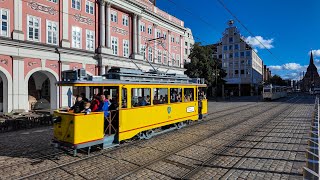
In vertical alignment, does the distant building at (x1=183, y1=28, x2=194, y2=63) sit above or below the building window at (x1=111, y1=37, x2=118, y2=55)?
above

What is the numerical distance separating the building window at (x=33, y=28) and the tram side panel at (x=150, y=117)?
53.8ft

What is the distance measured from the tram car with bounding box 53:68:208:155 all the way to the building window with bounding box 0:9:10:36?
1357 centimetres

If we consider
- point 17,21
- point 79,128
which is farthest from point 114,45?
point 79,128

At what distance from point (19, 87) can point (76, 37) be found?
8193 millimetres

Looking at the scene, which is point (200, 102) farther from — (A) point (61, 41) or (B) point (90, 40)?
(B) point (90, 40)

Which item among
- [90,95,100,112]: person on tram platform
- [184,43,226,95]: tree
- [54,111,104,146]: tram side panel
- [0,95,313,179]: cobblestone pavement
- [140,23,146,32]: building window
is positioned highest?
[140,23,146,32]: building window

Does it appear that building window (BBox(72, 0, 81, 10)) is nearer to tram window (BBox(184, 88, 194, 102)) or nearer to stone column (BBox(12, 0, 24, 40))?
stone column (BBox(12, 0, 24, 40))

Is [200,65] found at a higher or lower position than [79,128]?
higher

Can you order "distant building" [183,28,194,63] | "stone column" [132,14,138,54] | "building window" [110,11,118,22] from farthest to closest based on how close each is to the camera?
"distant building" [183,28,194,63] < "stone column" [132,14,138,54] < "building window" [110,11,118,22]

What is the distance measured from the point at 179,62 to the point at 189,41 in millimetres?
33678

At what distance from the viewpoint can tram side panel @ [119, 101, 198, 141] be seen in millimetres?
9141

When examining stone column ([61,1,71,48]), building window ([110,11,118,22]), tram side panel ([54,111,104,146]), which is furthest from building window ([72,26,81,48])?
tram side panel ([54,111,104,146])

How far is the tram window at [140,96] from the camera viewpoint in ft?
31.4

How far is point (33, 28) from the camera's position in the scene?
21469mm
